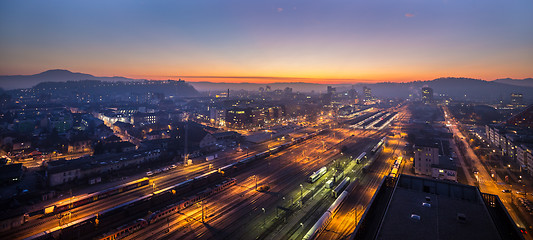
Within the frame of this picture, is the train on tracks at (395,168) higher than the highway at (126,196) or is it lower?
higher

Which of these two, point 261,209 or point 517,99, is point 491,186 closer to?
point 261,209

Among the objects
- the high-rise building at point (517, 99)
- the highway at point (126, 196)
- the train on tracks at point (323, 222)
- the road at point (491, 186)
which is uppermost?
the high-rise building at point (517, 99)

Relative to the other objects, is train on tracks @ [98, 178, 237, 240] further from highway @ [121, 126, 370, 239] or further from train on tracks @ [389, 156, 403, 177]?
train on tracks @ [389, 156, 403, 177]

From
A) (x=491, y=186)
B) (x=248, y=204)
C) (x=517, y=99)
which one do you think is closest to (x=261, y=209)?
(x=248, y=204)

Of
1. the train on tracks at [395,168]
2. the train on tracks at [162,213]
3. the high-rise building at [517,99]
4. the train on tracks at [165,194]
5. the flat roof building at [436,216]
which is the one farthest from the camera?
the high-rise building at [517,99]

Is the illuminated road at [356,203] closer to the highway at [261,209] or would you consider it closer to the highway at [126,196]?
the highway at [261,209]

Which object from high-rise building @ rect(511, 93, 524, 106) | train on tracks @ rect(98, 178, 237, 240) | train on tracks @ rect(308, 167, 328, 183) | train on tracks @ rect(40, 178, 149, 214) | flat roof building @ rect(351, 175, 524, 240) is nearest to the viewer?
flat roof building @ rect(351, 175, 524, 240)

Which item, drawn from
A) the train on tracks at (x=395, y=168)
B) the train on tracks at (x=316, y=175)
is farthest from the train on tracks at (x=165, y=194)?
the train on tracks at (x=395, y=168)

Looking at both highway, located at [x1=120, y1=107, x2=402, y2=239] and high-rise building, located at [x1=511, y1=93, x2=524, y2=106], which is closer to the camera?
highway, located at [x1=120, y1=107, x2=402, y2=239]

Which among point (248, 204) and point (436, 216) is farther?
point (248, 204)

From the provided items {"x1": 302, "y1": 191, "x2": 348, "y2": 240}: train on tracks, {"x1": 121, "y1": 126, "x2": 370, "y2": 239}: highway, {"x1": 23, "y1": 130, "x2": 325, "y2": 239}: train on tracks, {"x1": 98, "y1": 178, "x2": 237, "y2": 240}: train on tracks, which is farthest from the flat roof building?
{"x1": 23, "y1": 130, "x2": 325, "y2": 239}: train on tracks

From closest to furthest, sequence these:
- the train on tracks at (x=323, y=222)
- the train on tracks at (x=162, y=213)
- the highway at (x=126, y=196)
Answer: the train on tracks at (x=323, y=222) < the train on tracks at (x=162, y=213) < the highway at (x=126, y=196)

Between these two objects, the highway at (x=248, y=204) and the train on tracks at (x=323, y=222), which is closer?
the train on tracks at (x=323, y=222)
